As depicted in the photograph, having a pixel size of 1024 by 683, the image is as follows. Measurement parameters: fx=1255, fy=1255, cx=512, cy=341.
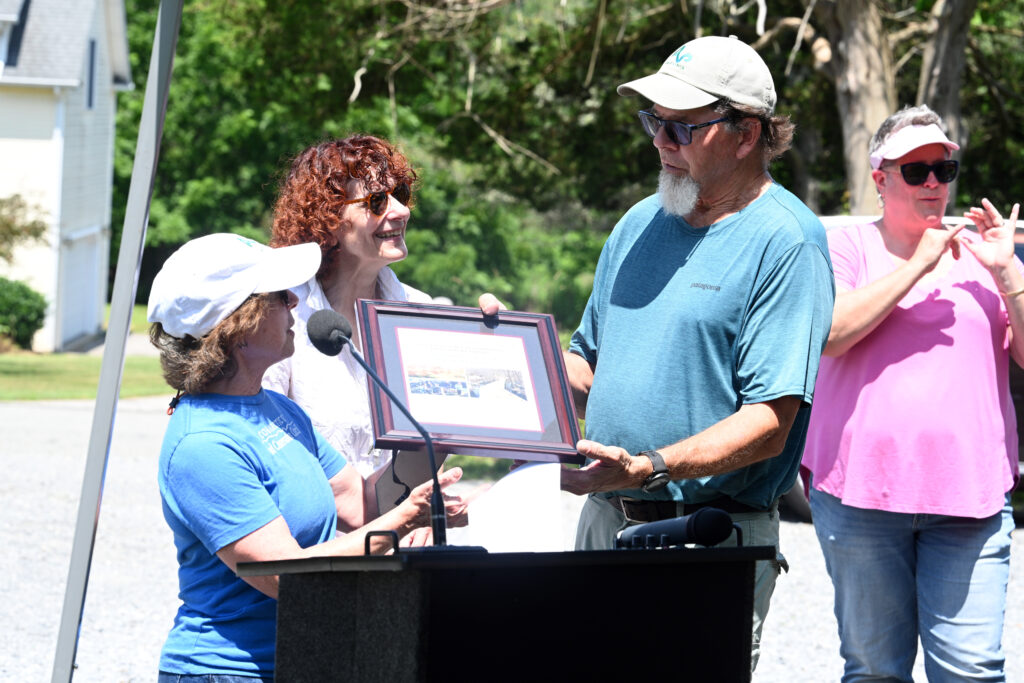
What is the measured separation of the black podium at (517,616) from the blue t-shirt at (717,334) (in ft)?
3.39

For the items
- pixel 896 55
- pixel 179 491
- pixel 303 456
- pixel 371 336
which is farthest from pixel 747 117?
pixel 896 55

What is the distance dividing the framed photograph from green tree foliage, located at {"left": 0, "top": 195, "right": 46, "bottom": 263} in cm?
2178

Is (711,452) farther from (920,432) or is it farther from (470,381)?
(920,432)

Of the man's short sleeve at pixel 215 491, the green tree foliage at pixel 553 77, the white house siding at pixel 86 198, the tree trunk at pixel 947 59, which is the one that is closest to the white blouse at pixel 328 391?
the man's short sleeve at pixel 215 491

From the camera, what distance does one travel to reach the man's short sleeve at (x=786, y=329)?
292 cm

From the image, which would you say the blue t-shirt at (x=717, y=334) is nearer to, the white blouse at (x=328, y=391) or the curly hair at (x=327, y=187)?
the white blouse at (x=328, y=391)

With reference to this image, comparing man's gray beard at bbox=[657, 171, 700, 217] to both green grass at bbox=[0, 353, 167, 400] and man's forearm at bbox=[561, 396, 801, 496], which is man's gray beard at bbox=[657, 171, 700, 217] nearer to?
man's forearm at bbox=[561, 396, 801, 496]

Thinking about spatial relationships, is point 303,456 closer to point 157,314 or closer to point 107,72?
point 157,314

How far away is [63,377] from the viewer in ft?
78.9

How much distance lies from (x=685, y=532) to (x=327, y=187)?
1.76 metres

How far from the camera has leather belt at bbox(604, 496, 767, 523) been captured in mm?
3121

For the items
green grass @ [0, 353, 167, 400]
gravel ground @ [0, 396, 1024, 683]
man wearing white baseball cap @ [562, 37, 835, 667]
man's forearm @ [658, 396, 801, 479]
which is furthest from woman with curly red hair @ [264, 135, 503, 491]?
green grass @ [0, 353, 167, 400]

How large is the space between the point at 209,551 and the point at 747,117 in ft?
5.47

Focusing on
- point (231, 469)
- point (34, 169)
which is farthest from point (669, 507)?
point (34, 169)
